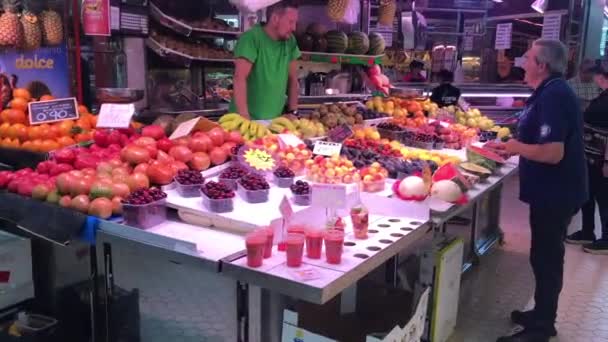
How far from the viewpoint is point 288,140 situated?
3.33 m

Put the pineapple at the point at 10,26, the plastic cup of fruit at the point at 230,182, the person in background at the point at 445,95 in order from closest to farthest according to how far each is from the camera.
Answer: the plastic cup of fruit at the point at 230,182 < the pineapple at the point at 10,26 < the person in background at the point at 445,95

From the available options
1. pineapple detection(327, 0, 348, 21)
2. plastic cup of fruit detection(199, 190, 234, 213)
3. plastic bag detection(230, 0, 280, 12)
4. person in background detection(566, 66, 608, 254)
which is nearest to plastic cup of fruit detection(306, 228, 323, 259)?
plastic cup of fruit detection(199, 190, 234, 213)

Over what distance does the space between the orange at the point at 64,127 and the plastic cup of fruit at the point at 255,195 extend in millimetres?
1406

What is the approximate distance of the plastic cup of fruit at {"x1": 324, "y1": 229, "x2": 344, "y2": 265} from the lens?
203 cm

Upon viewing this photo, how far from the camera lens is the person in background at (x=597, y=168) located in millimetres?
5441

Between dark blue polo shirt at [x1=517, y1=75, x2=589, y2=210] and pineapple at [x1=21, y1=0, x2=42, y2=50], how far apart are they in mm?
3351

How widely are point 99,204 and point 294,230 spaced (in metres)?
0.90

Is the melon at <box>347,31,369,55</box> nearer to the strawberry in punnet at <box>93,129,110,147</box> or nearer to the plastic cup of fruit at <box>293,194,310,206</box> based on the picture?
the strawberry in punnet at <box>93,129,110,147</box>

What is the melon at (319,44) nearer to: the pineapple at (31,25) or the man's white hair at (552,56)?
the pineapple at (31,25)

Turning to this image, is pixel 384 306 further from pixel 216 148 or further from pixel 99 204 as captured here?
pixel 99 204

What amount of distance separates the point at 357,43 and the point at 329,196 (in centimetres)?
443

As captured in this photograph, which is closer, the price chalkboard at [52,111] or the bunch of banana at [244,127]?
the price chalkboard at [52,111]

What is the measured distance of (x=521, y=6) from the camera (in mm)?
12172

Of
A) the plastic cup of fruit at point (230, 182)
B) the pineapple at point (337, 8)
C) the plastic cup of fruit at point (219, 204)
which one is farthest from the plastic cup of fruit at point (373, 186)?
the pineapple at point (337, 8)
